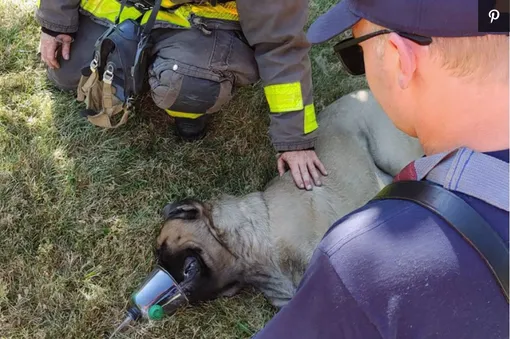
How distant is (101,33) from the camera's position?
3.61 m

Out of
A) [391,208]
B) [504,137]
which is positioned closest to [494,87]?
[504,137]

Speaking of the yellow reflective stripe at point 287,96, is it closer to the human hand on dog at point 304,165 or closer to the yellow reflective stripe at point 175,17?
the human hand on dog at point 304,165

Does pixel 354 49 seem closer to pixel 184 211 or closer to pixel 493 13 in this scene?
pixel 493 13

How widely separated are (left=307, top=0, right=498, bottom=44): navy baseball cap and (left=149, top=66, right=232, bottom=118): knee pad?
5.09 ft

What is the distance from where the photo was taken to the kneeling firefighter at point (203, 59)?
10.5 ft

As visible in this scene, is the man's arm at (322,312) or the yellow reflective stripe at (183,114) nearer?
the man's arm at (322,312)

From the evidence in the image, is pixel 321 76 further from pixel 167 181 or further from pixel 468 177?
pixel 468 177

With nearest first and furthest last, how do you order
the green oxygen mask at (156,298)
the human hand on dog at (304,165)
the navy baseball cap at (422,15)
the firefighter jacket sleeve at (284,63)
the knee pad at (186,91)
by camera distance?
the navy baseball cap at (422,15) < the green oxygen mask at (156,298) < the firefighter jacket sleeve at (284,63) < the knee pad at (186,91) < the human hand on dog at (304,165)

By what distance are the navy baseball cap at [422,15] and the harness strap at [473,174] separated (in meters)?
0.31

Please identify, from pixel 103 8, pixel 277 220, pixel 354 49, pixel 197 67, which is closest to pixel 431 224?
pixel 354 49

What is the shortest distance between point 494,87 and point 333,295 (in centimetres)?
66

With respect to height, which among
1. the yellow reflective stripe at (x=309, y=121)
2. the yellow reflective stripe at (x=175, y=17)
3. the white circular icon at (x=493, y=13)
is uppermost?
the white circular icon at (x=493, y=13)

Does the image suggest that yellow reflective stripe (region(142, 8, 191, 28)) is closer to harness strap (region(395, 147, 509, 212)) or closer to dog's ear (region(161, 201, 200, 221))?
dog's ear (region(161, 201, 200, 221))

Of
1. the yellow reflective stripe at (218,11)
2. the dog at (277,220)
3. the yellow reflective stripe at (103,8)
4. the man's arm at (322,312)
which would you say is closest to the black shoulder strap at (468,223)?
the man's arm at (322,312)
